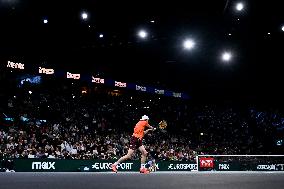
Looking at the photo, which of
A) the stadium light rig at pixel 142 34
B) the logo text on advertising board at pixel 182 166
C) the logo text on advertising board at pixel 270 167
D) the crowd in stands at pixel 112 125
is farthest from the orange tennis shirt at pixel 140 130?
the logo text on advertising board at pixel 270 167

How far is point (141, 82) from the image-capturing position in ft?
120

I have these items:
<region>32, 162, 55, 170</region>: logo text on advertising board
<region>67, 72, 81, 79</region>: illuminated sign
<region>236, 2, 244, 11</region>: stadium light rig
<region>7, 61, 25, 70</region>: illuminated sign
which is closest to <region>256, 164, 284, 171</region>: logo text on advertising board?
<region>236, 2, 244, 11</region>: stadium light rig

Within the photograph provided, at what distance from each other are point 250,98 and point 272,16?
61.9ft

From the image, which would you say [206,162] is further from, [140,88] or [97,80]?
[140,88]

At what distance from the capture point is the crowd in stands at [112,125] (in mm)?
22609

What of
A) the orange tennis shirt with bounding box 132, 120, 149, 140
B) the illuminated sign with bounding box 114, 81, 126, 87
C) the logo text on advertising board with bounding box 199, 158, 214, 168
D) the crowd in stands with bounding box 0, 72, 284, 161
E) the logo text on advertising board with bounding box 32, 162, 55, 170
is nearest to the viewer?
the orange tennis shirt with bounding box 132, 120, 149, 140

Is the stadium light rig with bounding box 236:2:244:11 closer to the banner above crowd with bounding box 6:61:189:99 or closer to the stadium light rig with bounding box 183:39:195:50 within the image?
the stadium light rig with bounding box 183:39:195:50

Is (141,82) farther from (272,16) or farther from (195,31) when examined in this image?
(272,16)

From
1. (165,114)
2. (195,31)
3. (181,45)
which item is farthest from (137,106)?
(195,31)

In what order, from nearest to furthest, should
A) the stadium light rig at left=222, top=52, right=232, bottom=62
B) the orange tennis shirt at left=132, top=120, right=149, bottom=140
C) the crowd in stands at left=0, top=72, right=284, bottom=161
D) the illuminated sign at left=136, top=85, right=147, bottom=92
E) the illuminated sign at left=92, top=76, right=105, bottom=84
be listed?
the orange tennis shirt at left=132, top=120, right=149, bottom=140
the crowd in stands at left=0, top=72, right=284, bottom=161
the stadium light rig at left=222, top=52, right=232, bottom=62
the illuminated sign at left=92, top=76, right=105, bottom=84
the illuminated sign at left=136, top=85, right=147, bottom=92

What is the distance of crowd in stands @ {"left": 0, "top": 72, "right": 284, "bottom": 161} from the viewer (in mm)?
22609

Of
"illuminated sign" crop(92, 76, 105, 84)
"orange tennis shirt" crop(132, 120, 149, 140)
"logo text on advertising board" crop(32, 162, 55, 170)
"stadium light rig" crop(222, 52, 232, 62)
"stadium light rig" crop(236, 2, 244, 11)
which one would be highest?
"stadium light rig" crop(236, 2, 244, 11)

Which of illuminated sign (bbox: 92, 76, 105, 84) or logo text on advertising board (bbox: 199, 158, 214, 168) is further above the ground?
illuminated sign (bbox: 92, 76, 105, 84)

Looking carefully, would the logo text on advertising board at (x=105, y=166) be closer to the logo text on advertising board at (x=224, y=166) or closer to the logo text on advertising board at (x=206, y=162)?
the logo text on advertising board at (x=206, y=162)
